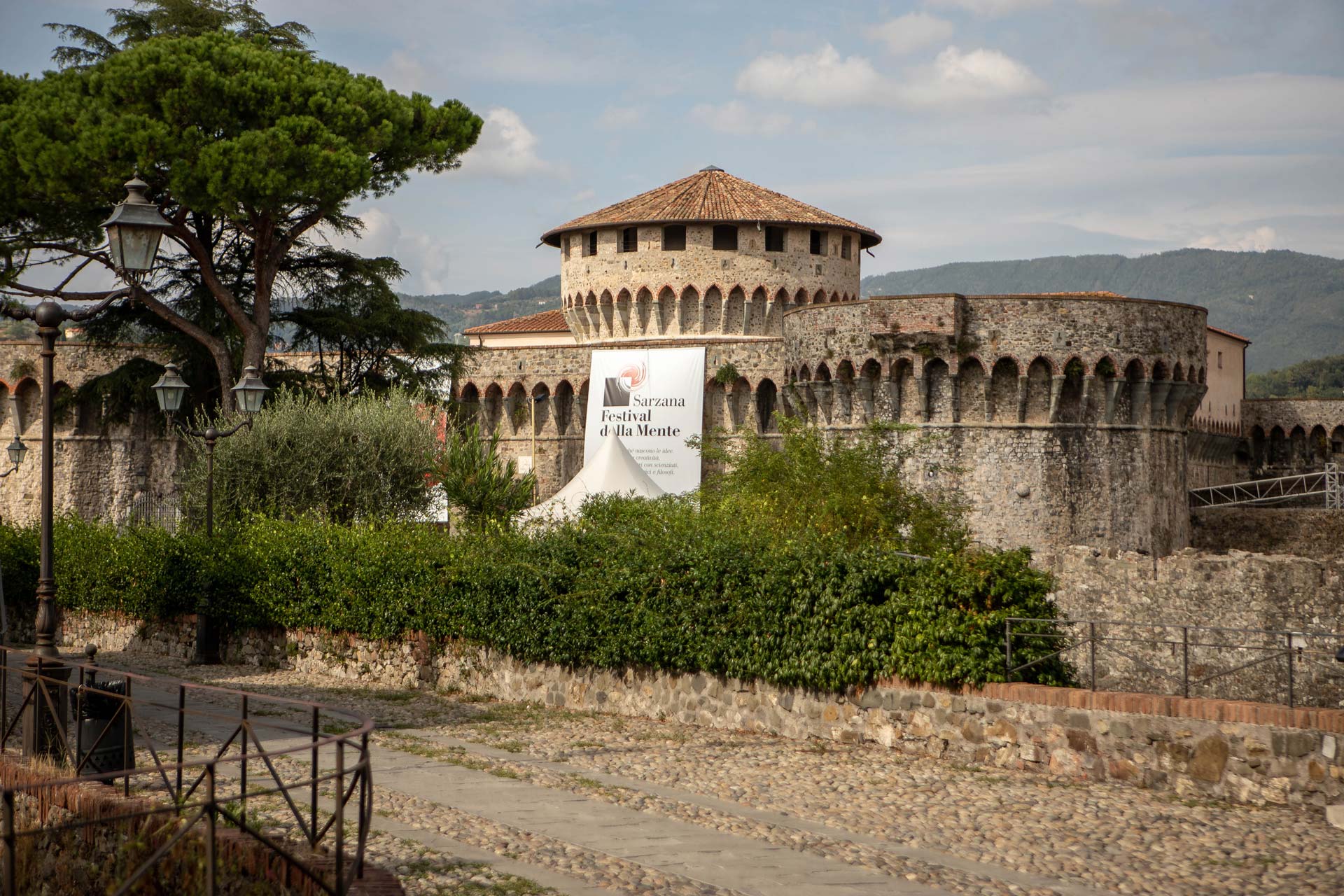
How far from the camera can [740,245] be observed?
144 ft

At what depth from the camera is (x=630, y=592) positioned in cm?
1612

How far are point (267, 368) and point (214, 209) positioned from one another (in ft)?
18.2

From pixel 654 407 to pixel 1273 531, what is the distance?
17769 millimetres

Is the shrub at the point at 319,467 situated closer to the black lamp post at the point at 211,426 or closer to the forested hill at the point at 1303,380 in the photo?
the black lamp post at the point at 211,426

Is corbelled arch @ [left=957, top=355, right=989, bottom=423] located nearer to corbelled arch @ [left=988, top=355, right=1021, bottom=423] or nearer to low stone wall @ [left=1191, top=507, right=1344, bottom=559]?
corbelled arch @ [left=988, top=355, right=1021, bottom=423]

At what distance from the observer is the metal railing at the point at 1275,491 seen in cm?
4450

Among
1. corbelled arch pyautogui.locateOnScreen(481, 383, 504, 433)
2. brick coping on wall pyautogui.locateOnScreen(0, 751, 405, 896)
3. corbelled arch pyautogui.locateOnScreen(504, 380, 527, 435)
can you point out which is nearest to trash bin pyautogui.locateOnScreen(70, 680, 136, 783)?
brick coping on wall pyautogui.locateOnScreen(0, 751, 405, 896)

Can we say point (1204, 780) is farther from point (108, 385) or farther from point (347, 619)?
point (108, 385)

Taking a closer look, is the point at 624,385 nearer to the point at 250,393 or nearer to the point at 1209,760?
the point at 250,393

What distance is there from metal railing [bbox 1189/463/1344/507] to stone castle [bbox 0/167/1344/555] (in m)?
1.01

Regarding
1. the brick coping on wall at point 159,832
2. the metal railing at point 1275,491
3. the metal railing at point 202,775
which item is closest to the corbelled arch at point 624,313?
the metal railing at point 1275,491

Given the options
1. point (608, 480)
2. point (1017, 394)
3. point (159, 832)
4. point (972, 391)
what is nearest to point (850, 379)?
point (972, 391)

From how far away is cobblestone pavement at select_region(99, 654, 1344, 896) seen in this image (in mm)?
8633

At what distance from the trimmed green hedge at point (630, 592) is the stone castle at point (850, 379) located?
1209cm
